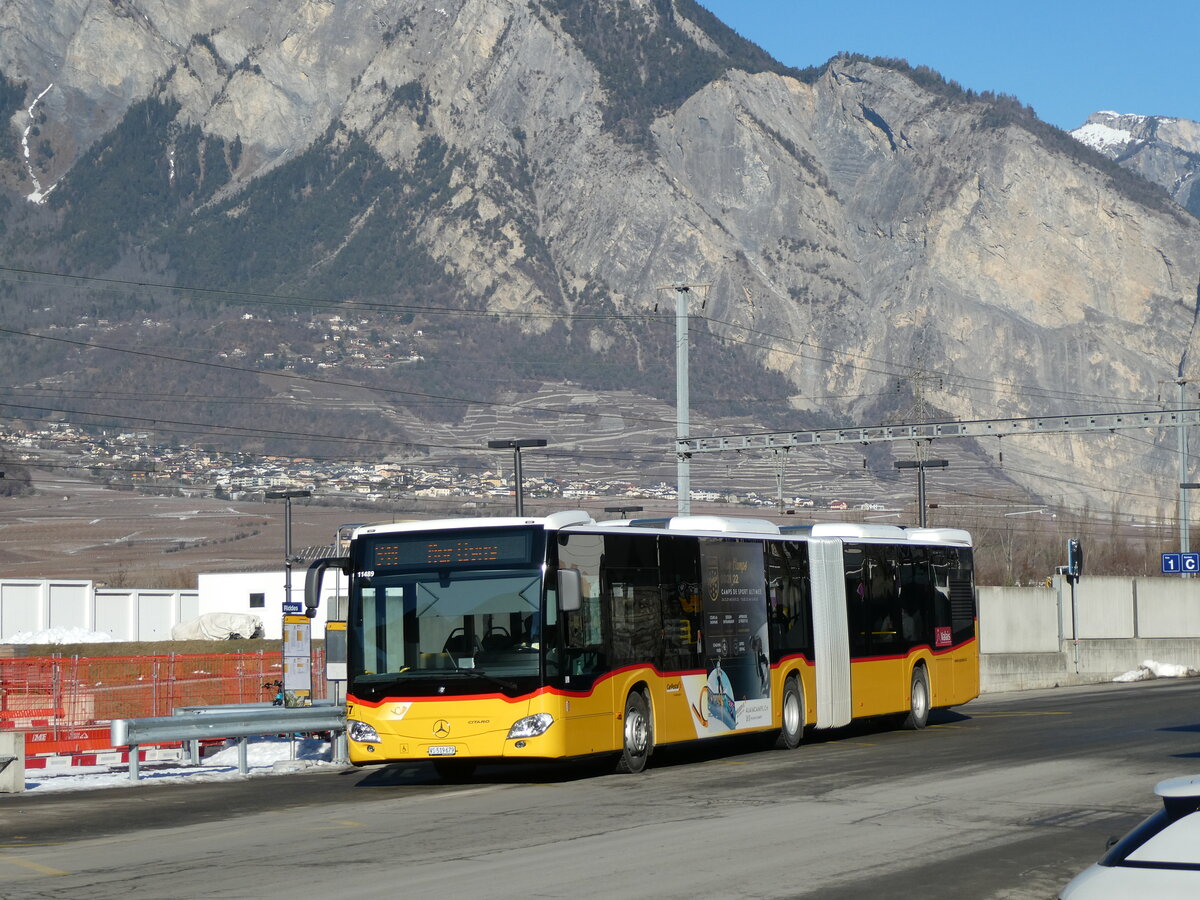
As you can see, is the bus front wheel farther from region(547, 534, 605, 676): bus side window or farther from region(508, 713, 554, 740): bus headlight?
region(508, 713, 554, 740): bus headlight

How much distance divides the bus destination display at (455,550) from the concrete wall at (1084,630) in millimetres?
23553

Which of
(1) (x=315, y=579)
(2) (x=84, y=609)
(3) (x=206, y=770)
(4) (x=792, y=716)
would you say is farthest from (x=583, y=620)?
(2) (x=84, y=609)

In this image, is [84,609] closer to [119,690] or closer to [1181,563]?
[119,690]

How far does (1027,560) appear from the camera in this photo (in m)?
130

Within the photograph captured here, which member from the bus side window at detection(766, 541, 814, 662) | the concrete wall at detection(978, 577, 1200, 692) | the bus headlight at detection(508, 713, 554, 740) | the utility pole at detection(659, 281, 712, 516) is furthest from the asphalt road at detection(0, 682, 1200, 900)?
the utility pole at detection(659, 281, 712, 516)

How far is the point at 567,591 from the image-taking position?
18.7 meters

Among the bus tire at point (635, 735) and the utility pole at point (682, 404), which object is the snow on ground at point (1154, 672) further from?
the bus tire at point (635, 735)

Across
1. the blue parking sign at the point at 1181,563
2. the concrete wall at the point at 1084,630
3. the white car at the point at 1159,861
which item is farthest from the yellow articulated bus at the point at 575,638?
the blue parking sign at the point at 1181,563

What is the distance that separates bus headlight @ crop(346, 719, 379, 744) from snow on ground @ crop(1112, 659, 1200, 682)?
30.9 metres

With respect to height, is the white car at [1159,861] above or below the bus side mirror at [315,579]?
below

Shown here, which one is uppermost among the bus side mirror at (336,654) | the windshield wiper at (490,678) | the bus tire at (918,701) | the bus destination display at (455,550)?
the bus destination display at (455,550)

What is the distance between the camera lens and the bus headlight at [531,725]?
18250 mm

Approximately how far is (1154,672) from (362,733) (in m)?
32.5

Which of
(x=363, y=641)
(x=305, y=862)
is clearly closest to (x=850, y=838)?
(x=305, y=862)
